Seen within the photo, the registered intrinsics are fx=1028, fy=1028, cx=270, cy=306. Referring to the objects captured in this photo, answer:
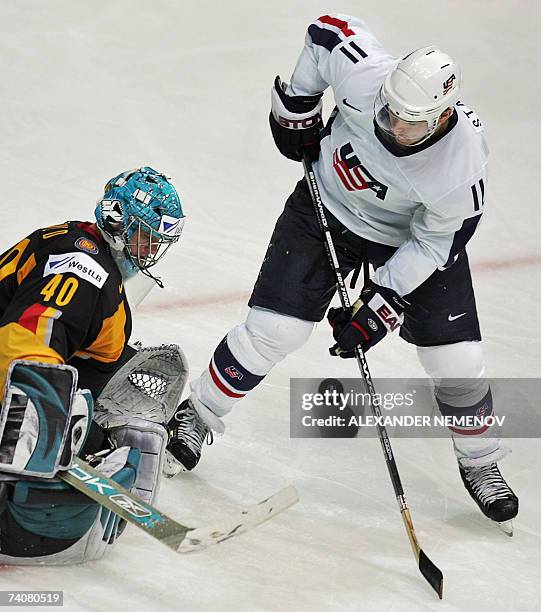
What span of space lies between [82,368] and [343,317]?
78cm

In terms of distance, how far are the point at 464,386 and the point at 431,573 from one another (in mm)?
664

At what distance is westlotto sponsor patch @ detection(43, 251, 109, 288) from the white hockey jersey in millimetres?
844

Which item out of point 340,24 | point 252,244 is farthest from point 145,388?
point 252,244

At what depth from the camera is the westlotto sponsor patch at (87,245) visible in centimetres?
228

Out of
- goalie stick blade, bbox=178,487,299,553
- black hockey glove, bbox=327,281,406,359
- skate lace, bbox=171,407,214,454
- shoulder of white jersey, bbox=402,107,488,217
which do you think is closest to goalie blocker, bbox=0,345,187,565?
goalie stick blade, bbox=178,487,299,553

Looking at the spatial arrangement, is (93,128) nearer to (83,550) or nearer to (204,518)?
(204,518)

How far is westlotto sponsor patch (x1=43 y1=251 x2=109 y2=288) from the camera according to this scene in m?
2.20

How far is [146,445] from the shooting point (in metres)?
2.51

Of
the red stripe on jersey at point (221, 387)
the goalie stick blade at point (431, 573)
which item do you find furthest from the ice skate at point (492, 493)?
the red stripe on jersey at point (221, 387)

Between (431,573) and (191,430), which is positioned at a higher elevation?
(431,573)

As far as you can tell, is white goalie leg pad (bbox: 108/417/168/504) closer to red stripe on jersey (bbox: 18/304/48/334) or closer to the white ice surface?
the white ice surface

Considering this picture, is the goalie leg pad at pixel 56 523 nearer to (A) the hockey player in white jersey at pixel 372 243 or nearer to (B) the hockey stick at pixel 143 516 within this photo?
(B) the hockey stick at pixel 143 516

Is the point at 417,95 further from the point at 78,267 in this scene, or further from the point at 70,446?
the point at 70,446

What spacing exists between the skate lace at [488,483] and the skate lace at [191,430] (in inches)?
31.3
